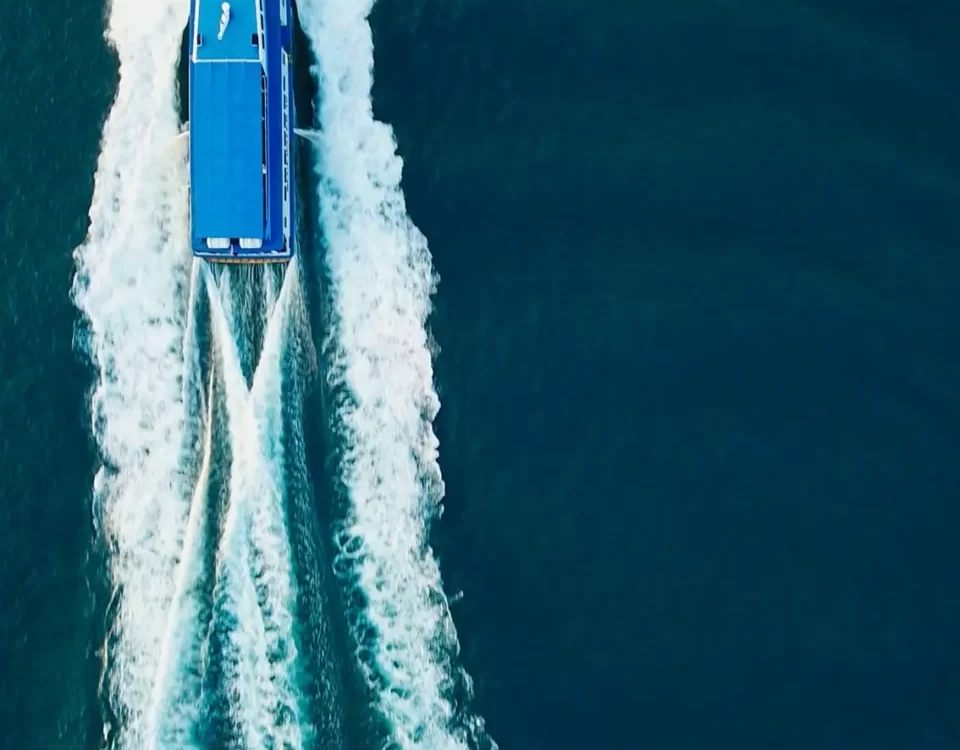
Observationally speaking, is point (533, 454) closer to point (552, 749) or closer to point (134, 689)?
point (552, 749)

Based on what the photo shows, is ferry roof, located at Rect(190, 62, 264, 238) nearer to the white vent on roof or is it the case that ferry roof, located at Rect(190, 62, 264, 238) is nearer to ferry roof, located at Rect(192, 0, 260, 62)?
ferry roof, located at Rect(192, 0, 260, 62)

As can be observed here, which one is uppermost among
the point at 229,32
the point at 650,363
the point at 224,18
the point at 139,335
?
the point at 224,18

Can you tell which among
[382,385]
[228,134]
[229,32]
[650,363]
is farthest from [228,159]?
[650,363]

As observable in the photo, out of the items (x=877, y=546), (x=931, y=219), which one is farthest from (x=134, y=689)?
(x=931, y=219)

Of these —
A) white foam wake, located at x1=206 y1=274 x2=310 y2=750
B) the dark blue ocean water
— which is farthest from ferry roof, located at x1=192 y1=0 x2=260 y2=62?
white foam wake, located at x1=206 y1=274 x2=310 y2=750

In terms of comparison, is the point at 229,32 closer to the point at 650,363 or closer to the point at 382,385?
the point at 382,385
